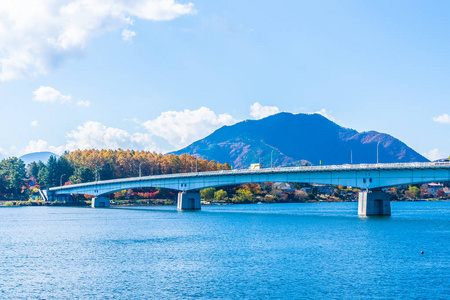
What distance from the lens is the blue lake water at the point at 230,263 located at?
42281mm

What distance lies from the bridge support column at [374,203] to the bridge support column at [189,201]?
53.8 meters

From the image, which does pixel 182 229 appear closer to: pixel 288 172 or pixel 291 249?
pixel 291 249

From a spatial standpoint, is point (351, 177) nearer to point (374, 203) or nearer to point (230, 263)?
point (374, 203)

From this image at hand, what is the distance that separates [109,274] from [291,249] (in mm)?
22898

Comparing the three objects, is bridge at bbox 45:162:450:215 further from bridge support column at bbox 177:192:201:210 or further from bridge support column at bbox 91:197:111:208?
bridge support column at bbox 91:197:111:208

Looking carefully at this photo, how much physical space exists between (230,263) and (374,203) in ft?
203

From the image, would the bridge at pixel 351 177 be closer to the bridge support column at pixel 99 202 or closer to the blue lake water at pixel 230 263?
the blue lake water at pixel 230 263

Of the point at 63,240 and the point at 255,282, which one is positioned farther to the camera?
the point at 63,240

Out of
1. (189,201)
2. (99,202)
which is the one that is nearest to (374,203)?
(189,201)

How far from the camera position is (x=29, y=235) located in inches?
3285

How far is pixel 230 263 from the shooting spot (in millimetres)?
54344

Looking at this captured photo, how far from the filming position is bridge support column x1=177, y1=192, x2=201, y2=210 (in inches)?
5886

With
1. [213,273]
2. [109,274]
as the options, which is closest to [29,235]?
[109,274]

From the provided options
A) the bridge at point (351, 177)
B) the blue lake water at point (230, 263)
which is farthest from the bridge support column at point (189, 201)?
the blue lake water at point (230, 263)
